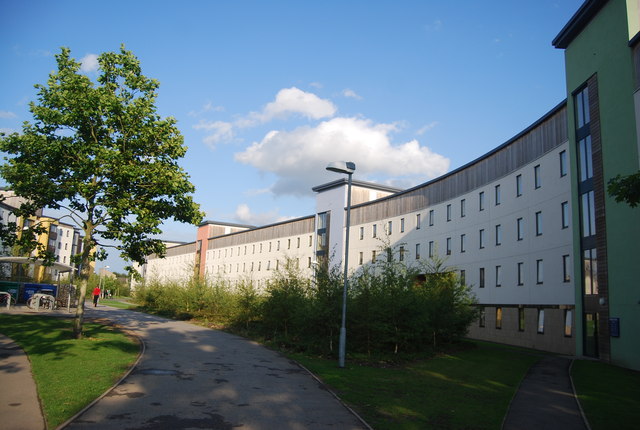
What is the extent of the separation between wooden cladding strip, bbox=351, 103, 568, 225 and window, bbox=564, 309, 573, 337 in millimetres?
9239

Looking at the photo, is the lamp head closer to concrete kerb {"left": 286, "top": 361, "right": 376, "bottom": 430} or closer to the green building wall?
concrete kerb {"left": 286, "top": 361, "right": 376, "bottom": 430}

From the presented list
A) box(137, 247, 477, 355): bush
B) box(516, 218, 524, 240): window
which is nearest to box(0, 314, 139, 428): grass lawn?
box(137, 247, 477, 355): bush

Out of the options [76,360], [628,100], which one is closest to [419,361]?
[76,360]

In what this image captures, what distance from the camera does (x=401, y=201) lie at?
48844mm

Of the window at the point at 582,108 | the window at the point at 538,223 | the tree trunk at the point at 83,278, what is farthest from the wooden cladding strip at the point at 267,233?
the tree trunk at the point at 83,278

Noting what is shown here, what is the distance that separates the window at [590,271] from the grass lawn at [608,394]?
4.55 meters

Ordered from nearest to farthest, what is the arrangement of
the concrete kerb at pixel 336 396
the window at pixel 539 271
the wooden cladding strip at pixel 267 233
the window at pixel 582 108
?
the concrete kerb at pixel 336 396 < the window at pixel 582 108 < the window at pixel 539 271 < the wooden cladding strip at pixel 267 233

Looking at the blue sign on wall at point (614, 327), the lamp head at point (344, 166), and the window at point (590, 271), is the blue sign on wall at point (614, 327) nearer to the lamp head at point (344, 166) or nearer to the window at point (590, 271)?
the window at point (590, 271)

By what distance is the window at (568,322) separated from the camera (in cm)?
2676

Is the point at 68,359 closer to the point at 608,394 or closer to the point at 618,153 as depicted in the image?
the point at 608,394

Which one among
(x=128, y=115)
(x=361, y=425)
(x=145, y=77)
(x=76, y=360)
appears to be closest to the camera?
(x=361, y=425)

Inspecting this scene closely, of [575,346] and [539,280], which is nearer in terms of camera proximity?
[575,346]

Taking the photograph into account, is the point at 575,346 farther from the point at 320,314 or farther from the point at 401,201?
the point at 401,201

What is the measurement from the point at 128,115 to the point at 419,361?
14.3 meters
